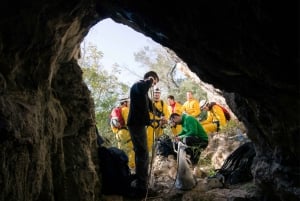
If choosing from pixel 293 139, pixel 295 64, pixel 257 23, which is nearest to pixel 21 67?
pixel 257 23

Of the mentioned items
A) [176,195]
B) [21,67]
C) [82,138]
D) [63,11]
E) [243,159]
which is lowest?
[176,195]

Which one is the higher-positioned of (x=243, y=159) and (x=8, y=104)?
(x=8, y=104)

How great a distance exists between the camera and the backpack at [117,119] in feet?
32.8

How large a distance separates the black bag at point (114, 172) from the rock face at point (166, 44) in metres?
0.54

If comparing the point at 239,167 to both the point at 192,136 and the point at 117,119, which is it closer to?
the point at 192,136

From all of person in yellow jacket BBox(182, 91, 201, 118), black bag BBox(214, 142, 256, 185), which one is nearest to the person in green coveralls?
black bag BBox(214, 142, 256, 185)

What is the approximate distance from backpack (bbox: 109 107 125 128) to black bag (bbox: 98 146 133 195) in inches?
116

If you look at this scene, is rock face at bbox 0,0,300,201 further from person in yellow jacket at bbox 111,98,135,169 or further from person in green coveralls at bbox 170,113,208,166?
person in yellow jacket at bbox 111,98,135,169

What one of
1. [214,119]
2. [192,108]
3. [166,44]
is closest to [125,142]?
[192,108]

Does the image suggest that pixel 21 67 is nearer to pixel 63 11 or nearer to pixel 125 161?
pixel 63 11

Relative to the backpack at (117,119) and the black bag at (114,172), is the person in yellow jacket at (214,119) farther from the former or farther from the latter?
the black bag at (114,172)

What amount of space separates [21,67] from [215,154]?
804 centimetres

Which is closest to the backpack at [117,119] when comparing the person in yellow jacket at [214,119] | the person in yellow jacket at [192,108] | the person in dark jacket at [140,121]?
the person in dark jacket at [140,121]

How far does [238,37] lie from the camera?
11.6 ft
